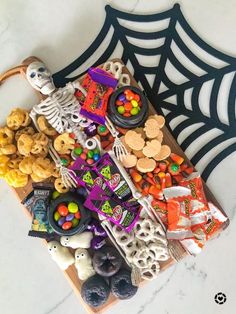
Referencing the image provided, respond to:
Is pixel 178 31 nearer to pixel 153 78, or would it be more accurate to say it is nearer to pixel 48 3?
pixel 153 78

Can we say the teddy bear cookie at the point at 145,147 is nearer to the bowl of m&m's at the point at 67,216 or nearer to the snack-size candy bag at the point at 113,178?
the snack-size candy bag at the point at 113,178

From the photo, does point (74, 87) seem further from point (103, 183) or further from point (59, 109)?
point (103, 183)

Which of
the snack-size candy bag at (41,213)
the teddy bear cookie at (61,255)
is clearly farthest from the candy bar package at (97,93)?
the teddy bear cookie at (61,255)

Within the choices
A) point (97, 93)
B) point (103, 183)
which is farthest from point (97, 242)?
point (97, 93)

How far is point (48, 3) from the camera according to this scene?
131 centimetres

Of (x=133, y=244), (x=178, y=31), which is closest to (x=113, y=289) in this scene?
(x=133, y=244)

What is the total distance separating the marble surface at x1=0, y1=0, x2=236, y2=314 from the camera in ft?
3.94

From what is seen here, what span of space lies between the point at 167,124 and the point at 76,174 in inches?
10.1

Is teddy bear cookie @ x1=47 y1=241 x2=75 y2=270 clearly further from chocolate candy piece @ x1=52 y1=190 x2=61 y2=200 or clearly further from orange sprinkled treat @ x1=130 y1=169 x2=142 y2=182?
orange sprinkled treat @ x1=130 y1=169 x2=142 y2=182

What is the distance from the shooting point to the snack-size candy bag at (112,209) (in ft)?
3.70

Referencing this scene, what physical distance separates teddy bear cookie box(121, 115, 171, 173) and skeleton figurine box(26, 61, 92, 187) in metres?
0.11

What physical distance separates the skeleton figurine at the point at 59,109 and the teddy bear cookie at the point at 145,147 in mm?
108

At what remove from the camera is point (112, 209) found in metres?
1.13

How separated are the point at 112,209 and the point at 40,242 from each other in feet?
0.73
